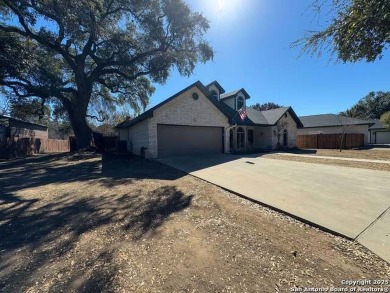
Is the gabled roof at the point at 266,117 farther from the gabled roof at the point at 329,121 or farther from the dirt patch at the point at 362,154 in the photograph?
the gabled roof at the point at 329,121

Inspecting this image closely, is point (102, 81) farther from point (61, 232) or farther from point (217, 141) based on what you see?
point (61, 232)

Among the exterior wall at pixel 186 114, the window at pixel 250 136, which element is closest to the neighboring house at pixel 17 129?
the exterior wall at pixel 186 114

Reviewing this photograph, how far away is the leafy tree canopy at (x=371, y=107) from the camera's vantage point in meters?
54.8

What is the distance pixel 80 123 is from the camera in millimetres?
22516

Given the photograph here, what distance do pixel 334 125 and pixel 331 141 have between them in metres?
5.62

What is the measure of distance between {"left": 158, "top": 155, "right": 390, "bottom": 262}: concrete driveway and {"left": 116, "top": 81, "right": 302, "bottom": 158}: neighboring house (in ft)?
19.5

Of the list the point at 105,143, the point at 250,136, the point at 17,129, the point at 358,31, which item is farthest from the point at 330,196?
the point at 17,129

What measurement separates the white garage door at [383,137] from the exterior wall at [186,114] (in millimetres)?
37994

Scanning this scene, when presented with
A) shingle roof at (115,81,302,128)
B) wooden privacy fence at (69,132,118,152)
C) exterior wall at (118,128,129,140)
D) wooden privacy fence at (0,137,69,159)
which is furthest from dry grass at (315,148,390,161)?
wooden privacy fence at (0,137,69,159)

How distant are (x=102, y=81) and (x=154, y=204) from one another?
22091 mm

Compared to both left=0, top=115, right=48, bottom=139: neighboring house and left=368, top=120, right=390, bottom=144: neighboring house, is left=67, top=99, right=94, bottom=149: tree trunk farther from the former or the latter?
left=368, top=120, right=390, bottom=144: neighboring house

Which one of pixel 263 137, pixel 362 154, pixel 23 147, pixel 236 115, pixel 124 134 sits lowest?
pixel 362 154

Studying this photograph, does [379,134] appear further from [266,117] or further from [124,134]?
[124,134]

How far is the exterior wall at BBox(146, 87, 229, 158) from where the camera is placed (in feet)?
51.0
